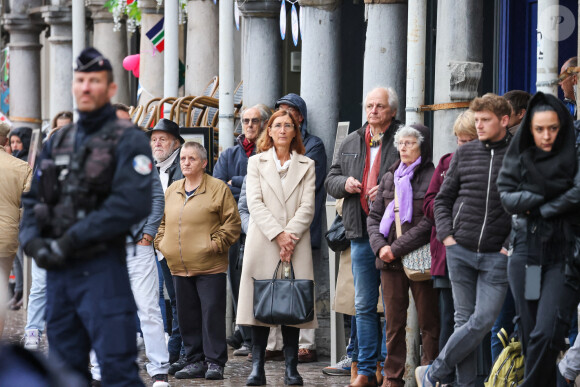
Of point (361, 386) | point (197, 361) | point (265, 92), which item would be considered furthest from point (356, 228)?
point (265, 92)

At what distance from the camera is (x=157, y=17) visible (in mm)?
18250

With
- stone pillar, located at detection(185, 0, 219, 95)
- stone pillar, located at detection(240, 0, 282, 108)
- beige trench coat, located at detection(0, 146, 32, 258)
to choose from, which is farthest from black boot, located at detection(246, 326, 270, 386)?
stone pillar, located at detection(185, 0, 219, 95)

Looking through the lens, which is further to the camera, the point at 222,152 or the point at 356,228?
the point at 222,152

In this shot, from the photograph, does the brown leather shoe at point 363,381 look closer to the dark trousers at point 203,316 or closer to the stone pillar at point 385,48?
the dark trousers at point 203,316

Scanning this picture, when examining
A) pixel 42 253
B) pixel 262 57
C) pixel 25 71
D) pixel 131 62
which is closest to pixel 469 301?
pixel 42 253

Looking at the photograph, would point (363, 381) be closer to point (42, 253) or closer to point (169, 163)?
point (169, 163)

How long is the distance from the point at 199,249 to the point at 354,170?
1400 millimetres

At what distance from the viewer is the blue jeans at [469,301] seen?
8.68m

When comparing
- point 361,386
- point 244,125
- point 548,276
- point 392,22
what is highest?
point 392,22

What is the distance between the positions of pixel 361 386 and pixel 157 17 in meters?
9.28

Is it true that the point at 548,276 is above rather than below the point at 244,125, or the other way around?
below

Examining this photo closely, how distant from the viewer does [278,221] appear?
10.7 meters

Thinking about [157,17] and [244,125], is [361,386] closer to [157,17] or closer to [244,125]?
[244,125]

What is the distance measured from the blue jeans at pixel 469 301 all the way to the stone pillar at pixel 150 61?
987 cm
